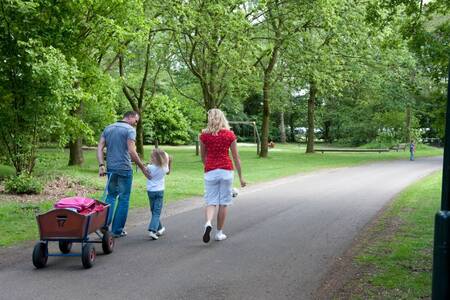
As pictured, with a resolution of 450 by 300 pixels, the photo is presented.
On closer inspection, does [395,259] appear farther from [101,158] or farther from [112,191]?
[101,158]

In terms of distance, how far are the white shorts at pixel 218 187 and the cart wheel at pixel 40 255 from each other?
266 centimetres

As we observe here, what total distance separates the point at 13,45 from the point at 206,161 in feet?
24.2

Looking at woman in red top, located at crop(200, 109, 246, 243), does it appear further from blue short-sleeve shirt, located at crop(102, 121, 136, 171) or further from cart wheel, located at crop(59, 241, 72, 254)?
cart wheel, located at crop(59, 241, 72, 254)

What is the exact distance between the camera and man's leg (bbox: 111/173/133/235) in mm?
8445

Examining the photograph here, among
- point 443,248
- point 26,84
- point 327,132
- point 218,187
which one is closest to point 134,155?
point 218,187

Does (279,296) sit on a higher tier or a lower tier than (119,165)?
lower

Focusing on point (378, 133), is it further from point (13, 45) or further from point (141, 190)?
point (13, 45)

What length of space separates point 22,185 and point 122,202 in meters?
6.27

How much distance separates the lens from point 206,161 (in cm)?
852

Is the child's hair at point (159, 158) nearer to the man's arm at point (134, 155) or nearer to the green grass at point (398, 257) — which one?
the man's arm at point (134, 155)

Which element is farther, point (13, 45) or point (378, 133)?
point (378, 133)

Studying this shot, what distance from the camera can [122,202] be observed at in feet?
27.7

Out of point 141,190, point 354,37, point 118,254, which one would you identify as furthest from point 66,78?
point 354,37

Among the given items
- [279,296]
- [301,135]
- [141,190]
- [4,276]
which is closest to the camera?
[279,296]
